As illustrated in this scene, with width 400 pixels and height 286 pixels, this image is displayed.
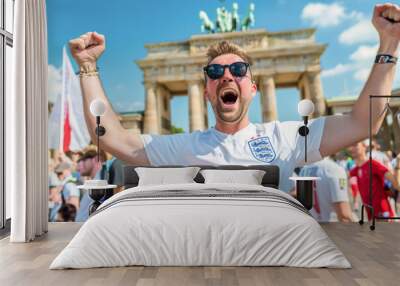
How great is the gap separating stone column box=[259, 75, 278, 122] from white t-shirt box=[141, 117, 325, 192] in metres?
0.10

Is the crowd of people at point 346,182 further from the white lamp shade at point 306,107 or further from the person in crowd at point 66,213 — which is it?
the white lamp shade at point 306,107

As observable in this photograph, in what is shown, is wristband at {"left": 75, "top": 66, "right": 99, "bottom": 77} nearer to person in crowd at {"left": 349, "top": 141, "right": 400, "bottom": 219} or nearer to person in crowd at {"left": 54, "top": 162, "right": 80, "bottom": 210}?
person in crowd at {"left": 54, "top": 162, "right": 80, "bottom": 210}

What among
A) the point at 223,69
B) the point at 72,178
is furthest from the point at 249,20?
the point at 72,178

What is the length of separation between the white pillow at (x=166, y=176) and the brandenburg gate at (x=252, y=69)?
3.16 ft

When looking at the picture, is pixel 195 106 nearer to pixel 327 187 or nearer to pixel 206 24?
pixel 206 24

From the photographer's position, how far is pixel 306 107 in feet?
17.9

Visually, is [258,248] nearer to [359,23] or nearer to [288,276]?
[288,276]

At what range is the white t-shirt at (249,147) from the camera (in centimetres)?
548

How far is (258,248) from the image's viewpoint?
3.14 m

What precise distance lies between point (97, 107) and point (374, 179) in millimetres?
3425

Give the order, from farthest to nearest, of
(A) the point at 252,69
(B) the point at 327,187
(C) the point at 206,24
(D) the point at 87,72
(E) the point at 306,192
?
(C) the point at 206,24 → (D) the point at 87,72 → (A) the point at 252,69 → (B) the point at 327,187 → (E) the point at 306,192

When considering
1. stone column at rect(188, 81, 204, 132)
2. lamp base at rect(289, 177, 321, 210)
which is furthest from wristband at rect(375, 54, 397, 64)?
stone column at rect(188, 81, 204, 132)

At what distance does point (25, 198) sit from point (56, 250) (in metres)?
0.71

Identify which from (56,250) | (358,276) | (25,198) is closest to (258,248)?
(358,276)
